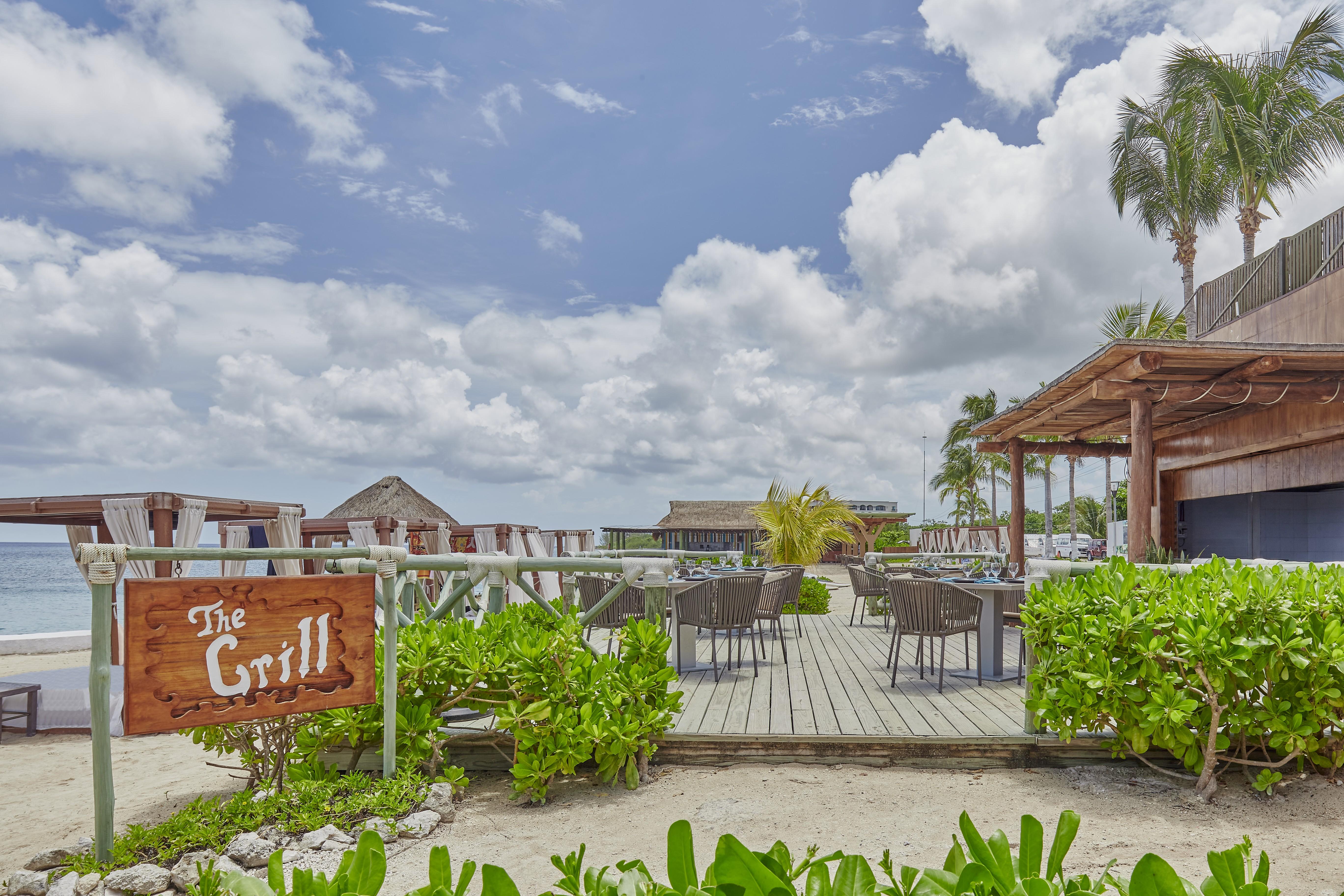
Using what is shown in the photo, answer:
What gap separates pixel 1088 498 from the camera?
66.1 metres

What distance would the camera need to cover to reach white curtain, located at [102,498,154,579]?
28.5ft

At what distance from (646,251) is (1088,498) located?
62.1 metres

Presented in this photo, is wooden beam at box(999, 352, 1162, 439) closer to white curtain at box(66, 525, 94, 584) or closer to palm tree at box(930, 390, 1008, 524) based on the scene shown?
white curtain at box(66, 525, 94, 584)

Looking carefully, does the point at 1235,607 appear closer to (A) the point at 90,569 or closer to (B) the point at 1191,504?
(A) the point at 90,569

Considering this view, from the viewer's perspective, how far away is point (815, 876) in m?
0.91

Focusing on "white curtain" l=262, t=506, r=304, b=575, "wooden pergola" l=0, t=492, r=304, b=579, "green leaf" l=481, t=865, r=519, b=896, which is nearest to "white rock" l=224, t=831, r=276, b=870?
"green leaf" l=481, t=865, r=519, b=896

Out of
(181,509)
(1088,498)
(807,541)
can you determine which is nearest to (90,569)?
(181,509)

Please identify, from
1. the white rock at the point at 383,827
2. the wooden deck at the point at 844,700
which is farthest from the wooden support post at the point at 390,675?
the wooden deck at the point at 844,700

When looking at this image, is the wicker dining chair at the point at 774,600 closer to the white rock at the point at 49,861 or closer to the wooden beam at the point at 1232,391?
the wooden beam at the point at 1232,391

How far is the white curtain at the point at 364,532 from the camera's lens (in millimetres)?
13508

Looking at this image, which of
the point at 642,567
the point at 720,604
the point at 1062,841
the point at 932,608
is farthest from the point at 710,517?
the point at 1062,841

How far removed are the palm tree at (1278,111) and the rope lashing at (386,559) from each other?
560 inches

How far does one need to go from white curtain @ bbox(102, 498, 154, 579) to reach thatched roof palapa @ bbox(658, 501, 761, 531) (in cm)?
2477

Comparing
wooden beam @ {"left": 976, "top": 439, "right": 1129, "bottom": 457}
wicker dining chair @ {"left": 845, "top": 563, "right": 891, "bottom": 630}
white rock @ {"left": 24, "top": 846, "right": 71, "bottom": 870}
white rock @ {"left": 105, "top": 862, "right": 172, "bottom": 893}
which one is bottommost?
white rock @ {"left": 24, "top": 846, "right": 71, "bottom": 870}
